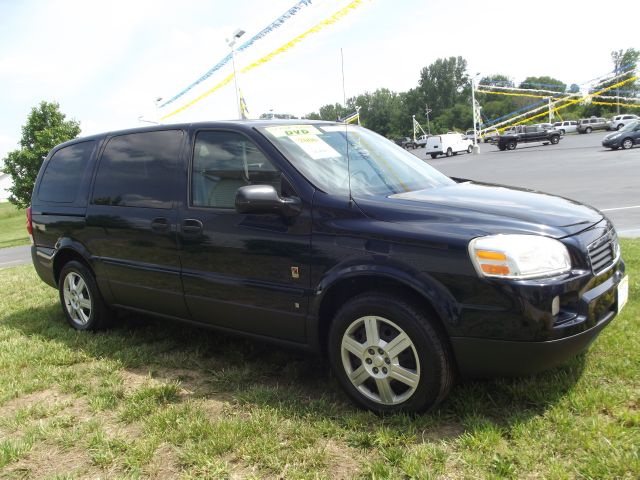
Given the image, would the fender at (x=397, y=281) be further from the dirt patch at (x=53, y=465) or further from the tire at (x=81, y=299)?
the tire at (x=81, y=299)

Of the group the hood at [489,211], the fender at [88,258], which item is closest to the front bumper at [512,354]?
the hood at [489,211]

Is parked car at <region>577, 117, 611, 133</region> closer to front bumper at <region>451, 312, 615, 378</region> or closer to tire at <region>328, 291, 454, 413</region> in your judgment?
front bumper at <region>451, 312, 615, 378</region>

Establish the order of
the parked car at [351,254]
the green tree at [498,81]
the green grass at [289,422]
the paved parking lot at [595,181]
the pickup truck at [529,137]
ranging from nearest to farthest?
the green grass at [289,422] < the parked car at [351,254] < the paved parking lot at [595,181] < the pickup truck at [529,137] < the green tree at [498,81]

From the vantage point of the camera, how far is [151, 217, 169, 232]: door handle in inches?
151

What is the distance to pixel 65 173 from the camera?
497 cm

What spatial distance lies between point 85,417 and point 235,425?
1.05 meters

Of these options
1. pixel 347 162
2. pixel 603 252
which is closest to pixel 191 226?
pixel 347 162

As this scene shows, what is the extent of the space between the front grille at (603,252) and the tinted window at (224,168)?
73.2 inches

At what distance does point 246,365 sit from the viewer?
3773mm

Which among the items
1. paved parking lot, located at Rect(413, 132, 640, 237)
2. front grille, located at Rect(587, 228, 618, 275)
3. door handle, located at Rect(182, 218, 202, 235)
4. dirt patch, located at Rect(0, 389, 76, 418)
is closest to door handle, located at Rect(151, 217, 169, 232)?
door handle, located at Rect(182, 218, 202, 235)

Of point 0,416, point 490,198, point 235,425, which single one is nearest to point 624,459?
point 490,198

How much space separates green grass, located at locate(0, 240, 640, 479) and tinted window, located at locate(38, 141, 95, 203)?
5.38 feet

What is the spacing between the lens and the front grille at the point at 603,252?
2732 mm

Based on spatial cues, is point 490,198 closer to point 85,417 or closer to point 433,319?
point 433,319
